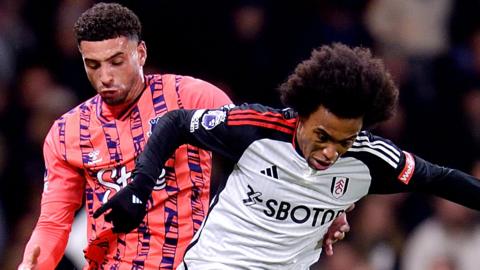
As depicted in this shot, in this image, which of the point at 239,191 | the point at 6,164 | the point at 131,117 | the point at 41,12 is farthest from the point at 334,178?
the point at 41,12

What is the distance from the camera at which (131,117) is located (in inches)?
169

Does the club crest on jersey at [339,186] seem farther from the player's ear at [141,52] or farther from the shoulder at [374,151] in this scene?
the player's ear at [141,52]

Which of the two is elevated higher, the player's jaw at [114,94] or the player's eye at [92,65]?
the player's eye at [92,65]

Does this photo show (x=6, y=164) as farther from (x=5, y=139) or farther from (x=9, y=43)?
(x=9, y=43)

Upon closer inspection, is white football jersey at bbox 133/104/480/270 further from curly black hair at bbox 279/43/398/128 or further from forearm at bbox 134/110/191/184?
curly black hair at bbox 279/43/398/128

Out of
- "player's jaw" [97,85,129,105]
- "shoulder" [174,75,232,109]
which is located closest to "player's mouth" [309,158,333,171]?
"shoulder" [174,75,232,109]

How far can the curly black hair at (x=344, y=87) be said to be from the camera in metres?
3.60

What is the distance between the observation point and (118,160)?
13.9 feet

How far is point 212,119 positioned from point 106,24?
26.8 inches

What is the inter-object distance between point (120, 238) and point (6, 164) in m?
3.31

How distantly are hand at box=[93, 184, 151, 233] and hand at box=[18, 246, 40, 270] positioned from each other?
535 mm

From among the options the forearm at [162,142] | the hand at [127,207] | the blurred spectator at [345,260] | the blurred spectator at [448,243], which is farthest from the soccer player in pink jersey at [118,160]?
the blurred spectator at [448,243]

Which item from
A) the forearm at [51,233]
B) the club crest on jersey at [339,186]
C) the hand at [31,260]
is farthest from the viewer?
the forearm at [51,233]

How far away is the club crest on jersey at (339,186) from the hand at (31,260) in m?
1.08
